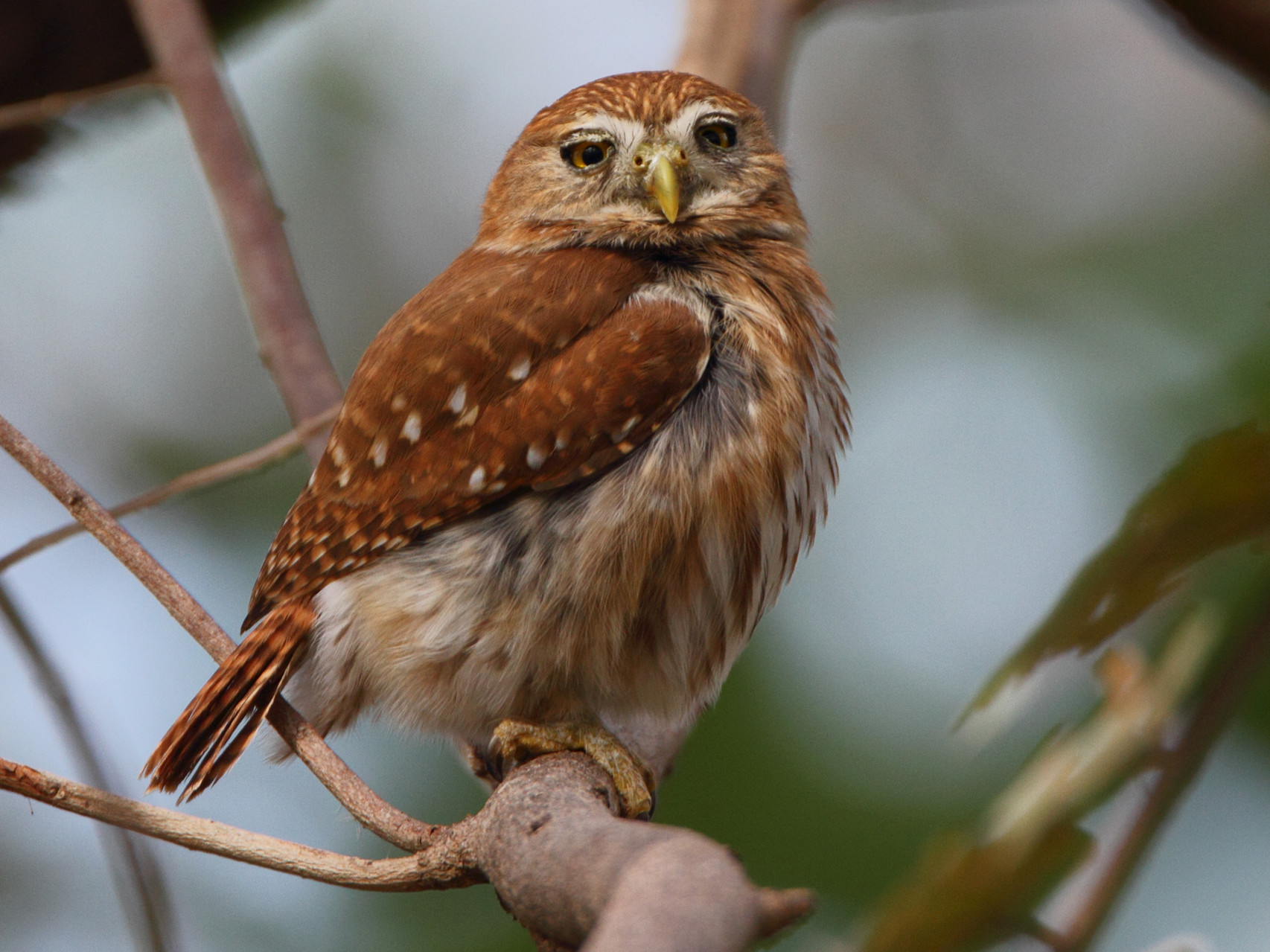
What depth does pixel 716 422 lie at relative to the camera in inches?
102

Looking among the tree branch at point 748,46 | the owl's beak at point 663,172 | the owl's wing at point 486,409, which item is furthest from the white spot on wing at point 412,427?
the tree branch at point 748,46

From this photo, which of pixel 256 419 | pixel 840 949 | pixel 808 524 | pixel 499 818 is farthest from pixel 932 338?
pixel 840 949

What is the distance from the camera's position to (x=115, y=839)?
247cm

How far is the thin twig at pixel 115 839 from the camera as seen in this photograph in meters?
2.37

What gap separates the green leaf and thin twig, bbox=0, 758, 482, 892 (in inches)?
50.0

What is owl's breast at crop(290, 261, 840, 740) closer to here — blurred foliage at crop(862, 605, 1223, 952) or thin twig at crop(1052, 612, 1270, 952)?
blurred foliage at crop(862, 605, 1223, 952)

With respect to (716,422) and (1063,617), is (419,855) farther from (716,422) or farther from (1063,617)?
(1063,617)

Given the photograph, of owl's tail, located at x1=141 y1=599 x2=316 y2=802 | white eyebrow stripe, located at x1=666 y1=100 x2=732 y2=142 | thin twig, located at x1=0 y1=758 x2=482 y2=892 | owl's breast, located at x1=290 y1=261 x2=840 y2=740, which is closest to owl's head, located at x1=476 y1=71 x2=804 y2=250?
white eyebrow stripe, located at x1=666 y1=100 x2=732 y2=142

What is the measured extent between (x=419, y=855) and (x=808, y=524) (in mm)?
1281

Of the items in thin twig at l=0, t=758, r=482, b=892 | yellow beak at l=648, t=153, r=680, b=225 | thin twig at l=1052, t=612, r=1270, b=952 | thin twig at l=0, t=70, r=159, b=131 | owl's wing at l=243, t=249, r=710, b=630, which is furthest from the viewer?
thin twig at l=0, t=70, r=159, b=131

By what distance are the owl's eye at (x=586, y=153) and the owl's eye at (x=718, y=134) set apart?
240 millimetres

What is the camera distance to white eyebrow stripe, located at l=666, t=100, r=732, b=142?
3.19 m

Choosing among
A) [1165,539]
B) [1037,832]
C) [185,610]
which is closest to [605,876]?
[1037,832]

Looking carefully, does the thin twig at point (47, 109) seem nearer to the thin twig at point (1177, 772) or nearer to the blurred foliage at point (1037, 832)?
the blurred foliage at point (1037, 832)
